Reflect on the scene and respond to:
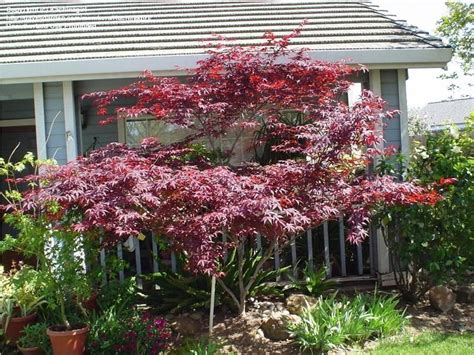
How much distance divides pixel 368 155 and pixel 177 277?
238cm

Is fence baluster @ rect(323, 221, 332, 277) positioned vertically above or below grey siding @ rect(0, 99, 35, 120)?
below

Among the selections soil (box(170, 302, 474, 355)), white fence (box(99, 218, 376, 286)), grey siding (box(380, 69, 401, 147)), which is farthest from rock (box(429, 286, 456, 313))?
grey siding (box(380, 69, 401, 147))

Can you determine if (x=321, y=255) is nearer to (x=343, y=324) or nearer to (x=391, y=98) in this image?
(x=343, y=324)

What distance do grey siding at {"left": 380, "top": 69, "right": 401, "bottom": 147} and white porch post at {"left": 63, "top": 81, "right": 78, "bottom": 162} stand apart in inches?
148

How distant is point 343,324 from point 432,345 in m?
0.79

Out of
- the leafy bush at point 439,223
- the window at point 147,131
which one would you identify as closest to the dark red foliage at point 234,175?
the leafy bush at point 439,223

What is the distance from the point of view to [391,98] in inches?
251

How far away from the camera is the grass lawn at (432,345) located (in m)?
4.37

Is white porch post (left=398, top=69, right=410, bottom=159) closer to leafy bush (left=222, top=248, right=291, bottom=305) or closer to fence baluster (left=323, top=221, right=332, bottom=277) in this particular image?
fence baluster (left=323, top=221, right=332, bottom=277)

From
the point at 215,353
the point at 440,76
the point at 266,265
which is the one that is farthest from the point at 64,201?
the point at 440,76

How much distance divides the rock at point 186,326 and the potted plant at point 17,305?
51.3 inches

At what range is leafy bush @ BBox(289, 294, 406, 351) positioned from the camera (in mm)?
4430

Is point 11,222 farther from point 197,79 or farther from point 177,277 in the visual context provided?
point 197,79

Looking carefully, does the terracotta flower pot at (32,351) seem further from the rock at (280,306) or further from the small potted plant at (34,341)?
the rock at (280,306)
